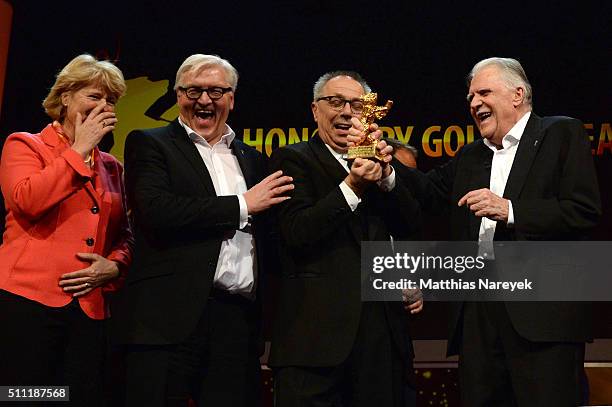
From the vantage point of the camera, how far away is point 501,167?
279 centimetres

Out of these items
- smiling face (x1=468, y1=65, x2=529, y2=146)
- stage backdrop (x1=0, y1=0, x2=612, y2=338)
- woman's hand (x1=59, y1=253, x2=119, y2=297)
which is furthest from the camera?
stage backdrop (x1=0, y1=0, x2=612, y2=338)

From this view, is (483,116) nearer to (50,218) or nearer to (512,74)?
(512,74)

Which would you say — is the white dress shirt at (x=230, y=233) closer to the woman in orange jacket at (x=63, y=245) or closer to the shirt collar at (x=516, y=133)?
the woman in orange jacket at (x=63, y=245)

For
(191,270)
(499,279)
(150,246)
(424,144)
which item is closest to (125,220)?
(150,246)

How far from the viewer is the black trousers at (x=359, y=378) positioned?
8.22 feet

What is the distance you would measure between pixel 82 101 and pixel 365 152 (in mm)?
1017

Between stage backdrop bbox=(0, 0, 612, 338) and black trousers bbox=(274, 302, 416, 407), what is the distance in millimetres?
1969

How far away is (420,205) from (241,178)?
68 cm

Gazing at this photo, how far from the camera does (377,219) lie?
2695 mm

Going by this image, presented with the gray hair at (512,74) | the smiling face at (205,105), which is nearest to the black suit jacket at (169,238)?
the smiling face at (205,105)

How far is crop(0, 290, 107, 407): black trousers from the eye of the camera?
2.48m

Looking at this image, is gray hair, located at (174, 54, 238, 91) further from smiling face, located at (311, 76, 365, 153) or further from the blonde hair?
smiling face, located at (311, 76, 365, 153)

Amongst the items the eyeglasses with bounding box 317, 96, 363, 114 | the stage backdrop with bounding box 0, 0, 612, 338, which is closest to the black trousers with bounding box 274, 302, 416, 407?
the eyeglasses with bounding box 317, 96, 363, 114

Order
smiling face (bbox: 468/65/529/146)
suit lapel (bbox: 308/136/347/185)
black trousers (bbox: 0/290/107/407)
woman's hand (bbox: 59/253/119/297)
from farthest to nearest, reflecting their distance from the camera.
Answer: smiling face (bbox: 468/65/529/146), suit lapel (bbox: 308/136/347/185), woman's hand (bbox: 59/253/119/297), black trousers (bbox: 0/290/107/407)
